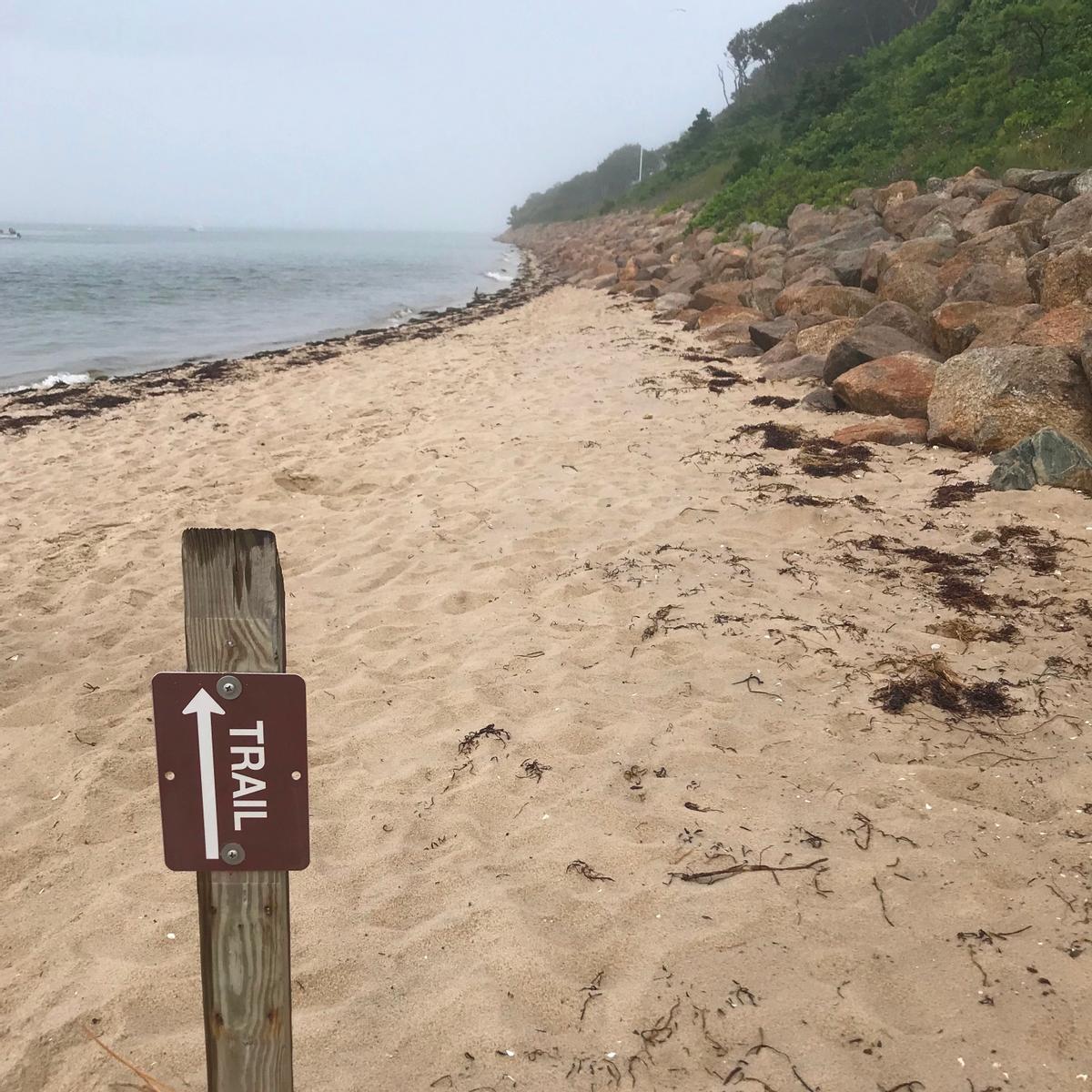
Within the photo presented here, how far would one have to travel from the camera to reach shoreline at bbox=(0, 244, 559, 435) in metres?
9.38

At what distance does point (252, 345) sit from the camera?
1555 cm

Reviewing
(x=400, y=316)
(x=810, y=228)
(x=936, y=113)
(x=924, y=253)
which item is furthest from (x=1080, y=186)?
(x=400, y=316)

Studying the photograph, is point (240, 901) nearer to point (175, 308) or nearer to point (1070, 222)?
point (1070, 222)

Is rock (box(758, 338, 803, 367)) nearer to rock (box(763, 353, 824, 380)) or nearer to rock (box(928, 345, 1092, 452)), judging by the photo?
rock (box(763, 353, 824, 380))

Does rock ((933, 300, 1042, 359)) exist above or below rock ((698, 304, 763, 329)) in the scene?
below

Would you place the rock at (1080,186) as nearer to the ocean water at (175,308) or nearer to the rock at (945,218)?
the rock at (945,218)

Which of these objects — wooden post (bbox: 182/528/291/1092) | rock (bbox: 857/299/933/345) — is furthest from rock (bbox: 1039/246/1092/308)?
wooden post (bbox: 182/528/291/1092)

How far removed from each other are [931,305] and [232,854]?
9044 mm

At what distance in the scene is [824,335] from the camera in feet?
29.6

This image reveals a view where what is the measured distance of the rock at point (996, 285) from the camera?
7.79 metres

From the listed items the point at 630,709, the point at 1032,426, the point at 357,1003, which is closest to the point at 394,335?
the point at 1032,426

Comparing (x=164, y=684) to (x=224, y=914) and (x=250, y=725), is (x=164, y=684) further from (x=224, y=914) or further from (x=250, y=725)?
(x=224, y=914)

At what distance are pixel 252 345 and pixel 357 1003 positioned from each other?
1509 centimetres

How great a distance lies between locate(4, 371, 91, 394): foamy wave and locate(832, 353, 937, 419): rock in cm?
1005
